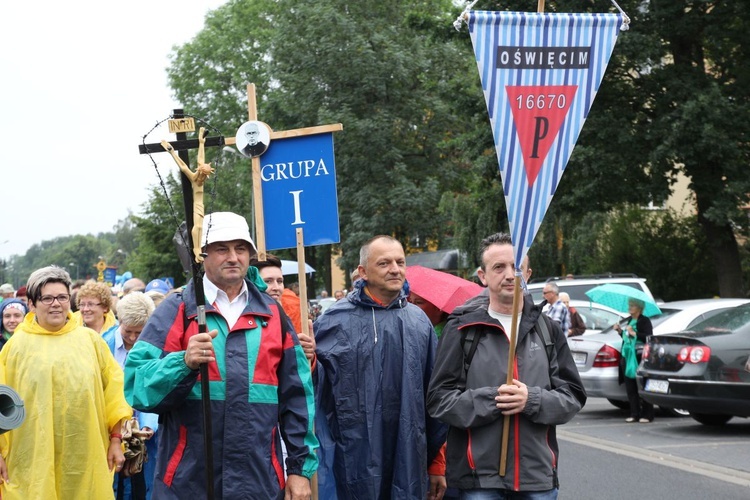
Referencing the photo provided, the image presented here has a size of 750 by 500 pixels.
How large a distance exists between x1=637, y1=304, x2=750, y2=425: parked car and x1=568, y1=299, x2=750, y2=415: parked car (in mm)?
1592

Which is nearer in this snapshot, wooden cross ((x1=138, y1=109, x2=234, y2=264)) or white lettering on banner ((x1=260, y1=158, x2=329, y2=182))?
wooden cross ((x1=138, y1=109, x2=234, y2=264))

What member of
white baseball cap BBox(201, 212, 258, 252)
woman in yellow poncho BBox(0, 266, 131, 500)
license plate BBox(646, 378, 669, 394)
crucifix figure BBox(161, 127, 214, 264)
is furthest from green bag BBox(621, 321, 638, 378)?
crucifix figure BBox(161, 127, 214, 264)

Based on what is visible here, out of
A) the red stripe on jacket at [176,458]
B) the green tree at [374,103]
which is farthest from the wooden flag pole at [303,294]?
the green tree at [374,103]

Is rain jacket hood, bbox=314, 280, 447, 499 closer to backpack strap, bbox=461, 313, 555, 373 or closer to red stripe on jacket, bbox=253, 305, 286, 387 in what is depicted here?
backpack strap, bbox=461, 313, 555, 373

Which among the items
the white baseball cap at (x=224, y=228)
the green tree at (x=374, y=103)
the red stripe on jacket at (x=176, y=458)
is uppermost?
the green tree at (x=374, y=103)

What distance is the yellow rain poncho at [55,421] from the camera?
6137 millimetres

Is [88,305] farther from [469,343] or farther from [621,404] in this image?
[621,404]

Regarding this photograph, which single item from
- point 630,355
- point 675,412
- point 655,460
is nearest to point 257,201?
point 655,460

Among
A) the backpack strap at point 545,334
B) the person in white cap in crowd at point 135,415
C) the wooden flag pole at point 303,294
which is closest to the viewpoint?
the backpack strap at point 545,334

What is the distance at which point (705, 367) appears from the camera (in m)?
12.7

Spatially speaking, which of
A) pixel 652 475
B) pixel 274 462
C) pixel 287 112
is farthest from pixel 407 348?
pixel 287 112

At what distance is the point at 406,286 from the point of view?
579 centimetres

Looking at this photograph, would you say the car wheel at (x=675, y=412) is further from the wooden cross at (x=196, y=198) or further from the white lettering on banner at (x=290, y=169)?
the wooden cross at (x=196, y=198)

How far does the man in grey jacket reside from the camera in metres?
4.80
